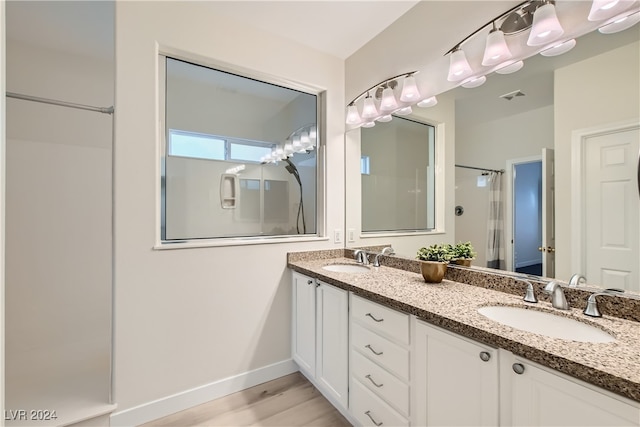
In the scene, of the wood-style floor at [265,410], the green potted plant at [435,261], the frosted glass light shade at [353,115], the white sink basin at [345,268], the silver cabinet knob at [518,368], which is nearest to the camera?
the silver cabinet knob at [518,368]

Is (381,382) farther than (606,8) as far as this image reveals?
Result: Yes

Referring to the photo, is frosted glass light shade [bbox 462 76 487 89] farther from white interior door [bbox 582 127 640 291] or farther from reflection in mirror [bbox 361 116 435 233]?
white interior door [bbox 582 127 640 291]

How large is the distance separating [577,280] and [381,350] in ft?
3.01

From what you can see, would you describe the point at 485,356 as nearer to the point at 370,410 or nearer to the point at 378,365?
the point at 378,365

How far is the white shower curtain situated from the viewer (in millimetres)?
1534

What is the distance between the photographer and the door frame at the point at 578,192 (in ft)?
4.00

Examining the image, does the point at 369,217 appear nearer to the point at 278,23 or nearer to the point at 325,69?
the point at 325,69

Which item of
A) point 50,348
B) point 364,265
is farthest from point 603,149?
point 50,348

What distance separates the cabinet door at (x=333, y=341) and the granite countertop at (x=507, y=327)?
0.34ft

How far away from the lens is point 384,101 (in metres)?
2.09

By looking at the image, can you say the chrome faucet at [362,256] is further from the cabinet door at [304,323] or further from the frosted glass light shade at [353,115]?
the frosted glass light shade at [353,115]

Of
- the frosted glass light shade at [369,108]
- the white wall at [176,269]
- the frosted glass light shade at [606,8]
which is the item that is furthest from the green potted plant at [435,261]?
the frosted glass light shade at [606,8]

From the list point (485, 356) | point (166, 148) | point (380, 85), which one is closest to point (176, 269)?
point (166, 148)

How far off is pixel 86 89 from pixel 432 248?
2817 mm
